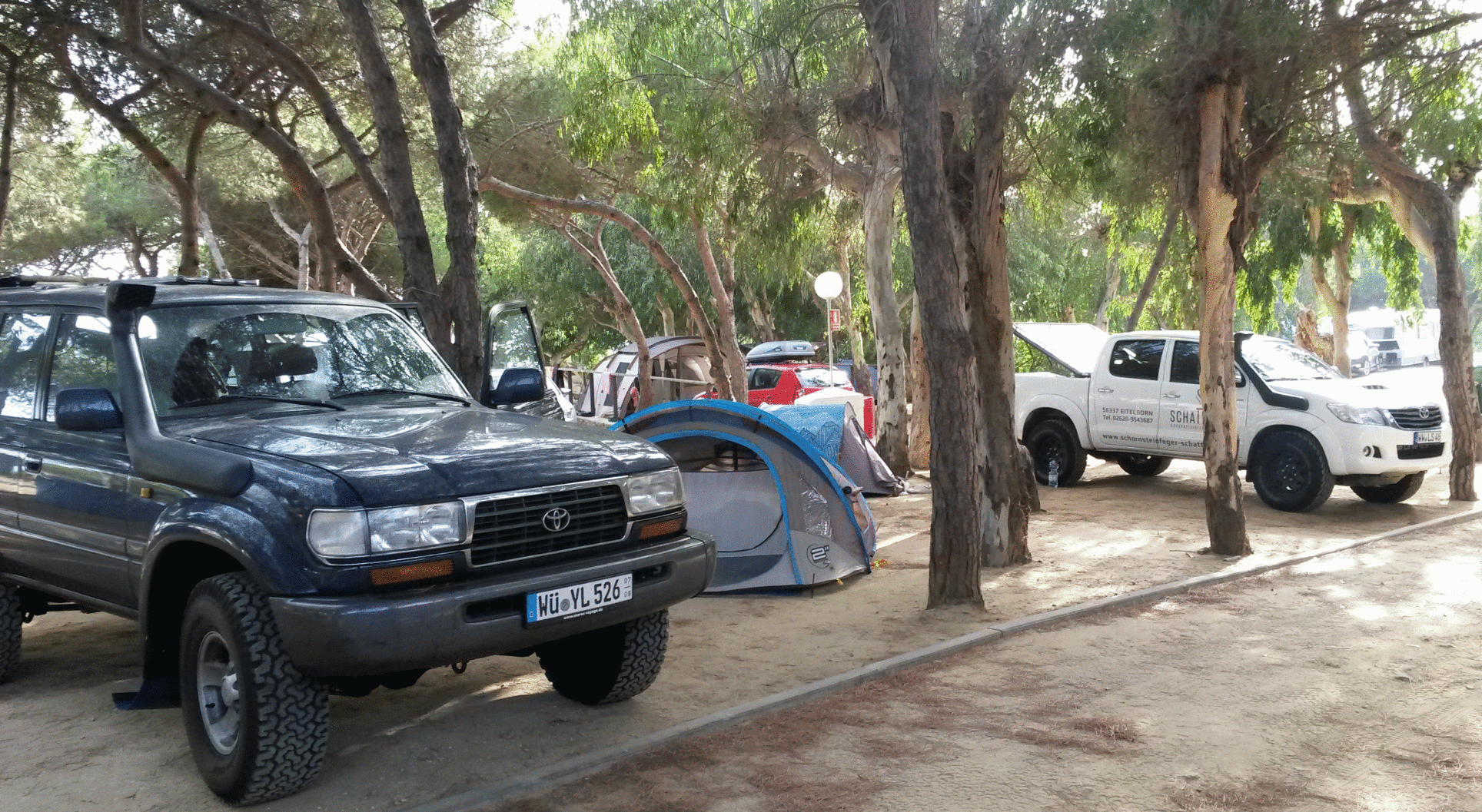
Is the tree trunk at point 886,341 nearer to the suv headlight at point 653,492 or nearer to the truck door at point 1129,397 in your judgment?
the truck door at point 1129,397

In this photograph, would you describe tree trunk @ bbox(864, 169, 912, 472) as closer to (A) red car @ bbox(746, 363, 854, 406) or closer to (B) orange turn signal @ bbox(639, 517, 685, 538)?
(A) red car @ bbox(746, 363, 854, 406)

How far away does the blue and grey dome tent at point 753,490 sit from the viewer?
8.42 m

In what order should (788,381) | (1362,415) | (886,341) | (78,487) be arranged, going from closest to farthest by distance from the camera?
(78,487), (1362,415), (886,341), (788,381)

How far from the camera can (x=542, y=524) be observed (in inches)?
176

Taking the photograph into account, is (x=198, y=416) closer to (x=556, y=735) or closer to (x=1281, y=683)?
(x=556, y=735)

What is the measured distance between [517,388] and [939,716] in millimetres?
2504

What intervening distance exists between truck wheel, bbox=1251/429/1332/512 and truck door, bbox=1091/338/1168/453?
138cm

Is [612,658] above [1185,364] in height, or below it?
below

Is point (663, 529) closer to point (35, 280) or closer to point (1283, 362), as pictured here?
point (35, 280)

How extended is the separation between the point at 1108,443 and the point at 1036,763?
9.48 m

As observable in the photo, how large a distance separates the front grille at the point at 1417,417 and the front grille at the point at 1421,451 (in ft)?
0.58

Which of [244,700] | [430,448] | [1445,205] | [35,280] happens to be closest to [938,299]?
[430,448]

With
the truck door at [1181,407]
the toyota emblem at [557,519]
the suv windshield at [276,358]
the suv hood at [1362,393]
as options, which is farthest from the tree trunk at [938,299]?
the truck door at [1181,407]

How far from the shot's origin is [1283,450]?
11.8 metres
